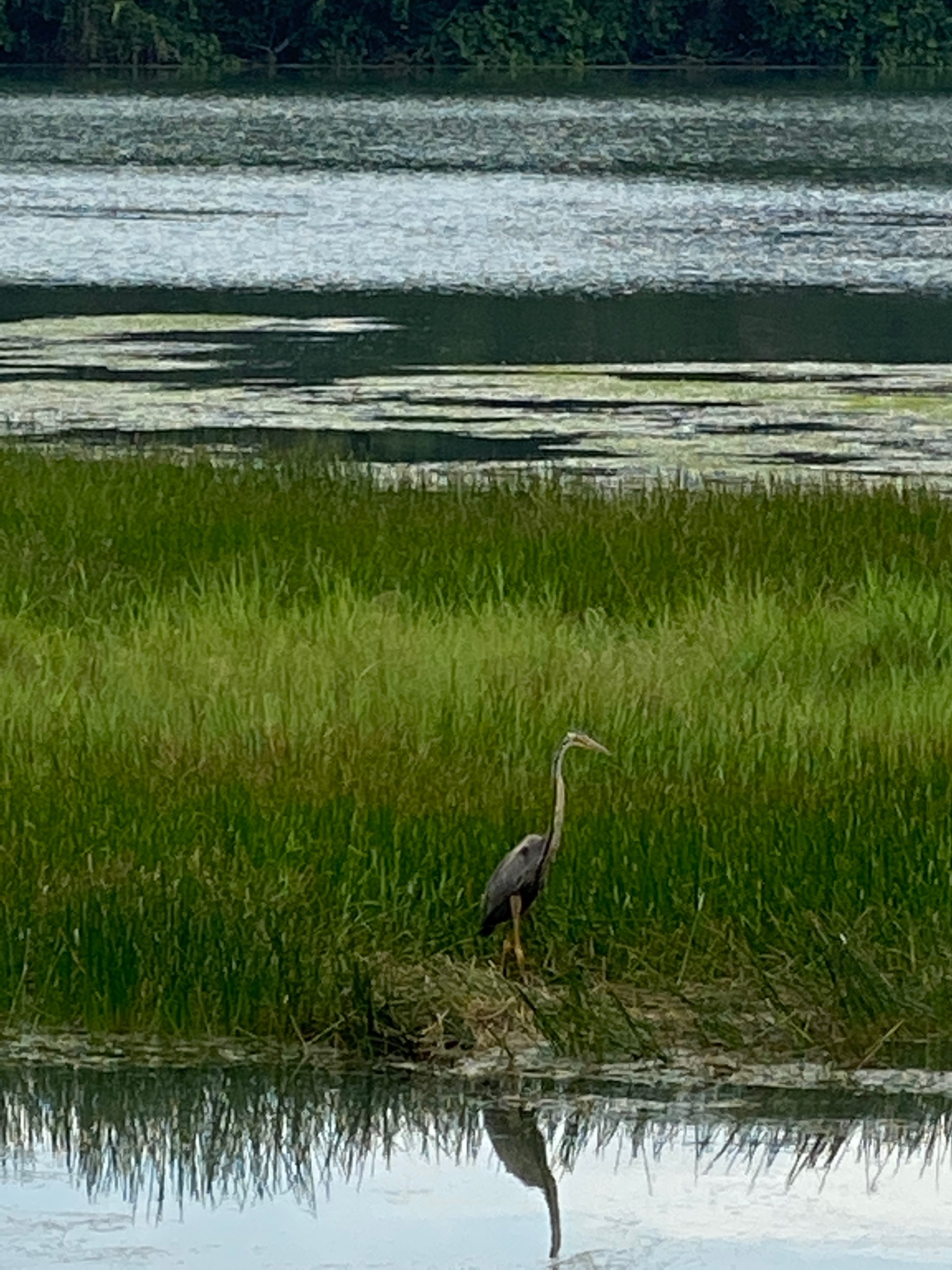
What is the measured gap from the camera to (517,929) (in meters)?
5.53

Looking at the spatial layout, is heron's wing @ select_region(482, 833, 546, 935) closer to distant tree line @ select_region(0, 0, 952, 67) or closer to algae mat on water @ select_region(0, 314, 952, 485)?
algae mat on water @ select_region(0, 314, 952, 485)

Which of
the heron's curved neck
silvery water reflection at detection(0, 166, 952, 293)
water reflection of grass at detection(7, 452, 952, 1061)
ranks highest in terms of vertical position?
the heron's curved neck

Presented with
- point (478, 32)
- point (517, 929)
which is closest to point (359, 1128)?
point (517, 929)

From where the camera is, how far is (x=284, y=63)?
229 feet

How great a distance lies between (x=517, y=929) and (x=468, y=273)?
21191mm

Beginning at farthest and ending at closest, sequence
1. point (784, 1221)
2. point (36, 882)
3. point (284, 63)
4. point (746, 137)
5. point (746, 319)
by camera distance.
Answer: point (284, 63)
point (746, 137)
point (746, 319)
point (36, 882)
point (784, 1221)

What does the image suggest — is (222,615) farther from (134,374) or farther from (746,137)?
(746,137)

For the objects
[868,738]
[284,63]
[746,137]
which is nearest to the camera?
[868,738]

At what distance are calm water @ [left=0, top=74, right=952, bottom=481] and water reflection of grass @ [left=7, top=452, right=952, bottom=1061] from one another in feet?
12.9

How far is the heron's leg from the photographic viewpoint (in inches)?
215

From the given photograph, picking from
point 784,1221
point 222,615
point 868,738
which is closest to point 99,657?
point 222,615

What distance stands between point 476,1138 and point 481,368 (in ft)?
47.8

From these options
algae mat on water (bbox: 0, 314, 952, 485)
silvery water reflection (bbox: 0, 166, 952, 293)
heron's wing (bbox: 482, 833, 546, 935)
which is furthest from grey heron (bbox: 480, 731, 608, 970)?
silvery water reflection (bbox: 0, 166, 952, 293)

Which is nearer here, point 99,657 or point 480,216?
point 99,657
